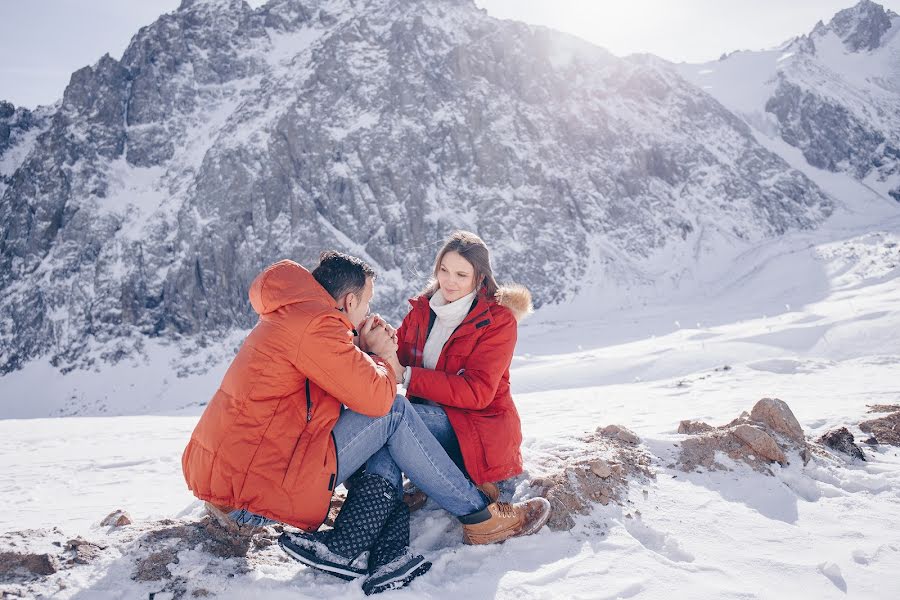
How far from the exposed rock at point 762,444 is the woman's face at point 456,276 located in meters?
2.79

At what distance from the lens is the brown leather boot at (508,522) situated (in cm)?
323

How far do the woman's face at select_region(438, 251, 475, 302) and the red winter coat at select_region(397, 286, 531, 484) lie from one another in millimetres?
149

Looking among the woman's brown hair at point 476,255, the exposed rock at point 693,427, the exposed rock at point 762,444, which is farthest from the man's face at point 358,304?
the exposed rock at point 693,427

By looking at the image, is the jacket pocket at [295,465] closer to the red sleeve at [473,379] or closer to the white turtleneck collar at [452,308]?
the red sleeve at [473,379]

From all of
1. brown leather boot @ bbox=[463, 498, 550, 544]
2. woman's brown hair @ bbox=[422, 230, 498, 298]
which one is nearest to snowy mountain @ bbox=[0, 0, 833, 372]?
woman's brown hair @ bbox=[422, 230, 498, 298]

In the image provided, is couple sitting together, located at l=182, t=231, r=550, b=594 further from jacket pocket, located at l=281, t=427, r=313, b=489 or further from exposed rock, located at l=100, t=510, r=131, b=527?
exposed rock, located at l=100, t=510, r=131, b=527

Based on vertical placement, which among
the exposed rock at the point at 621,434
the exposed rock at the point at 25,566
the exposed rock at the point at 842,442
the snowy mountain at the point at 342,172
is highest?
the snowy mountain at the point at 342,172

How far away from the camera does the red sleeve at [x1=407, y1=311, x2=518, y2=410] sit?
11.7 ft

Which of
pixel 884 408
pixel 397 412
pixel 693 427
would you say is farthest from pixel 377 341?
pixel 884 408

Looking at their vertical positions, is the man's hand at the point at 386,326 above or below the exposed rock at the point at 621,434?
above

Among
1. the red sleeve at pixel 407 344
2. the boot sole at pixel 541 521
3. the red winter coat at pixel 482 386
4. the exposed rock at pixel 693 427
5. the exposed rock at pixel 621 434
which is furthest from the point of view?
the exposed rock at pixel 693 427

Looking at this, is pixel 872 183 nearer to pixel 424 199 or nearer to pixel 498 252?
pixel 498 252

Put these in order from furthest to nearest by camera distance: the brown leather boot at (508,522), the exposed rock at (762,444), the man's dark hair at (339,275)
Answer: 1. the exposed rock at (762,444)
2. the brown leather boot at (508,522)
3. the man's dark hair at (339,275)

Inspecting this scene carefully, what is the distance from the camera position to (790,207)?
55656 millimetres
